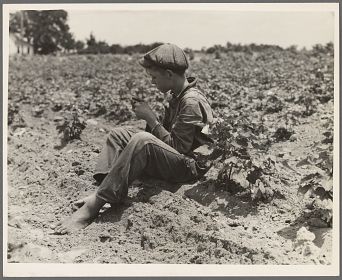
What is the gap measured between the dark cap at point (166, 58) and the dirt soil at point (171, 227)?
99 cm

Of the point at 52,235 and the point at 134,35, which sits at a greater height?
the point at 134,35

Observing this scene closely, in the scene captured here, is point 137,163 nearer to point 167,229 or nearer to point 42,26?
point 167,229

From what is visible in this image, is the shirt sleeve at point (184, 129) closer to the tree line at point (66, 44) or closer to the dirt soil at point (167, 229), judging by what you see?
the dirt soil at point (167, 229)

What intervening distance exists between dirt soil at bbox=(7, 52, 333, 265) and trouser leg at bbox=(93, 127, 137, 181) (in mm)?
293

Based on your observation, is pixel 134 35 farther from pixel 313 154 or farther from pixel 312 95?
pixel 313 154

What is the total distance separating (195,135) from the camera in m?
4.39

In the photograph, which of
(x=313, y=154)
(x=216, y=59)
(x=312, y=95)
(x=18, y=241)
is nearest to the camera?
(x=18, y=241)

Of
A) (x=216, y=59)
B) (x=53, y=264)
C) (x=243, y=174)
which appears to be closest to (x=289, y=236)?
(x=243, y=174)

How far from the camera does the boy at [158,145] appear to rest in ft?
13.4

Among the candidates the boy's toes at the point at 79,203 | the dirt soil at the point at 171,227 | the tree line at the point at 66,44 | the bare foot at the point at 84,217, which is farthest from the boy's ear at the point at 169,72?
the tree line at the point at 66,44

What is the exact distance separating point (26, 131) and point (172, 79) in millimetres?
2545

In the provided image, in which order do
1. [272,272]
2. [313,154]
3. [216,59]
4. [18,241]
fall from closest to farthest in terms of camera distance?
[272,272]
[18,241]
[313,154]
[216,59]

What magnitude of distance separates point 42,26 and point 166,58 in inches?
182

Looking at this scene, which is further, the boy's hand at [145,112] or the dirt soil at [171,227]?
the boy's hand at [145,112]
